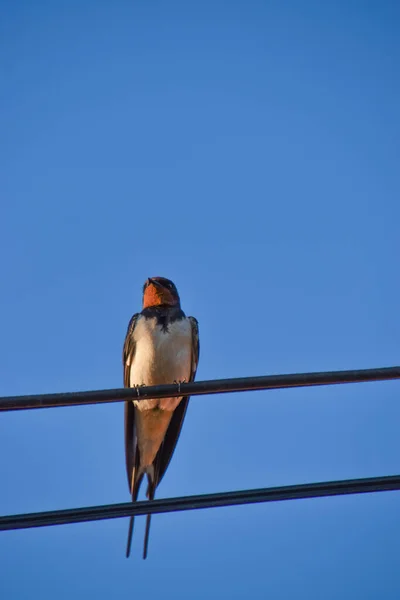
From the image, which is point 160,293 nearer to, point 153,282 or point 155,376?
point 153,282

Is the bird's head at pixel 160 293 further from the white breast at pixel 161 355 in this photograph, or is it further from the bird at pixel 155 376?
the white breast at pixel 161 355

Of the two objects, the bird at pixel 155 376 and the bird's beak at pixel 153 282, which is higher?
the bird's beak at pixel 153 282

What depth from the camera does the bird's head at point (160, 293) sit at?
5.90 meters

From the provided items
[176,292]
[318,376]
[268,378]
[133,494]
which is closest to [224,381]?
[268,378]

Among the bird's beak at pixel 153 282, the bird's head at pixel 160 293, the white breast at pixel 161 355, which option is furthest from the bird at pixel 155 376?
the bird's beak at pixel 153 282

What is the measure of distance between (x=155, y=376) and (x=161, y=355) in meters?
0.15

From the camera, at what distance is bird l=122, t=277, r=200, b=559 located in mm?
5426

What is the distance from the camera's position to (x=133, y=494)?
5.17 m

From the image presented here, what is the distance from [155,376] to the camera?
17.8 ft

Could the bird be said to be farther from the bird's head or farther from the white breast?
the bird's head

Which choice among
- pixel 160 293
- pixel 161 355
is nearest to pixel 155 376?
pixel 161 355

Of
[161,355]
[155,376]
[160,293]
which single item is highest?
[160,293]

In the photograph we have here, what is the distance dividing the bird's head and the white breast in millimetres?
303

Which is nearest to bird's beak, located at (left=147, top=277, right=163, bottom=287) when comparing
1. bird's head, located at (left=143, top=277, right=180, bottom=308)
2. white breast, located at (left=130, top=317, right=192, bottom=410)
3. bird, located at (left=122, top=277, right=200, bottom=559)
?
bird's head, located at (left=143, top=277, right=180, bottom=308)
